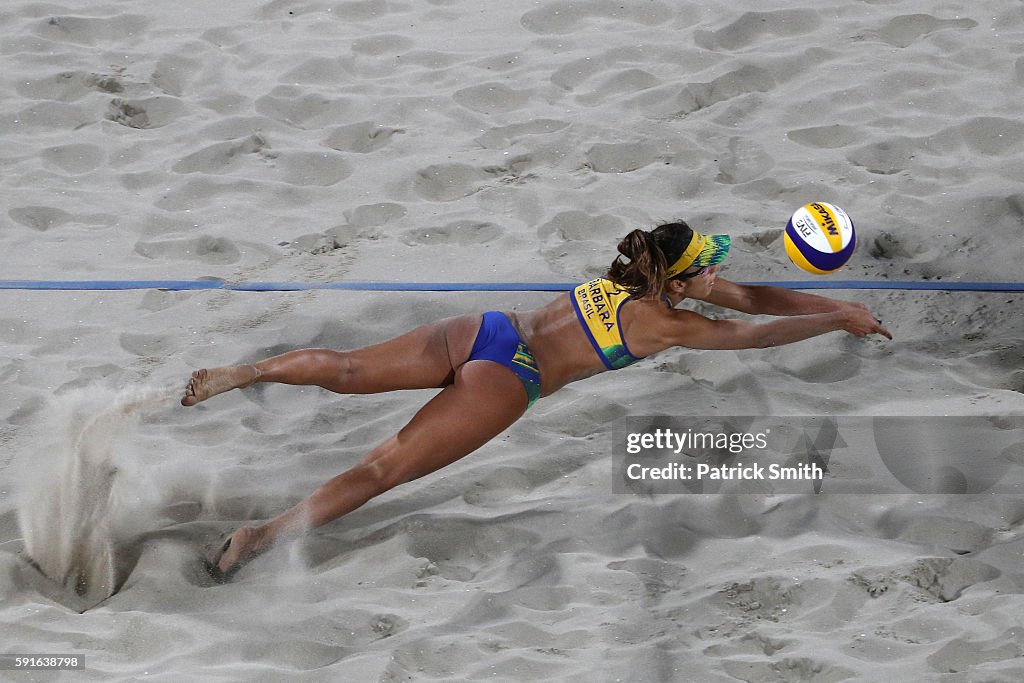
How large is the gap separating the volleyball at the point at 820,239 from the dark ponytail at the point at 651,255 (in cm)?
41

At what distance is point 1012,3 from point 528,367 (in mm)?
3498

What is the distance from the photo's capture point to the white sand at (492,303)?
2.96 meters

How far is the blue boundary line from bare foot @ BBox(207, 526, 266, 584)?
126cm

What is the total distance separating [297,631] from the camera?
297cm

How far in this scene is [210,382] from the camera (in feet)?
10.0

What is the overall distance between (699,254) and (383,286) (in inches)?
54.7

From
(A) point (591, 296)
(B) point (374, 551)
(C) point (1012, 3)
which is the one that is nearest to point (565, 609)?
(B) point (374, 551)

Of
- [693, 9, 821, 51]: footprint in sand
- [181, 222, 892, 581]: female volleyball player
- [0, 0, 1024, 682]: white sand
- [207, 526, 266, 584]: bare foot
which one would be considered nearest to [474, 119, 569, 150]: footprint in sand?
[0, 0, 1024, 682]: white sand

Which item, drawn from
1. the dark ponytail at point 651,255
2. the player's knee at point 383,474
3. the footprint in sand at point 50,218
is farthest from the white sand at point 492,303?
the dark ponytail at point 651,255

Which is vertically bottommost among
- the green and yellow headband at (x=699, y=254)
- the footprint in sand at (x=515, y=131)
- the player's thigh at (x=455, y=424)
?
the player's thigh at (x=455, y=424)

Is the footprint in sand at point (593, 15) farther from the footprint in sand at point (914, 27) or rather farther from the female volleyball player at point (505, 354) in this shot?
the female volleyball player at point (505, 354)

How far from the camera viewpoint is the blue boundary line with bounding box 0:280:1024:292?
4105 mm

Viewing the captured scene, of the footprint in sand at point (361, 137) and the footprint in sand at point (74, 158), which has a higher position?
the footprint in sand at point (361, 137)

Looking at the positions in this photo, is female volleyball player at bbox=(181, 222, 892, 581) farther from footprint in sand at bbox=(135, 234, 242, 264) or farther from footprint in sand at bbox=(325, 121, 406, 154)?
footprint in sand at bbox=(325, 121, 406, 154)
